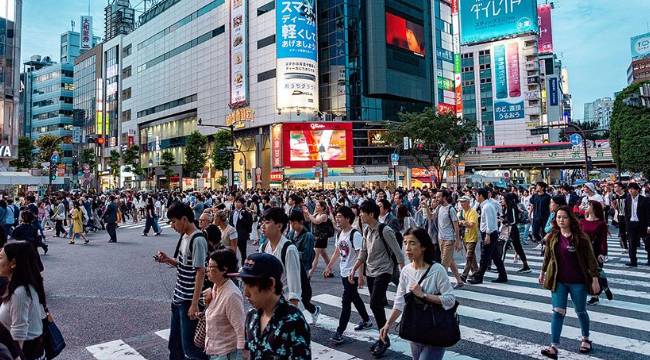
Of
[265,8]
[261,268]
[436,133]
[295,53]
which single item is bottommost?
[261,268]

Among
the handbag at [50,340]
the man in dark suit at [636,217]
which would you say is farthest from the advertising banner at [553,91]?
the handbag at [50,340]

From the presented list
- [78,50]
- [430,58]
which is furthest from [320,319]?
[78,50]

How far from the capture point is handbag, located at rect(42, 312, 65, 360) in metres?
3.60

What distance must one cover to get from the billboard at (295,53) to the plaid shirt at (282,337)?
49.7 m

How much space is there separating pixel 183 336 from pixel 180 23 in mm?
72349

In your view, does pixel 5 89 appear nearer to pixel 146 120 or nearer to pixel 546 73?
pixel 146 120

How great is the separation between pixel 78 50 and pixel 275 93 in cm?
10498

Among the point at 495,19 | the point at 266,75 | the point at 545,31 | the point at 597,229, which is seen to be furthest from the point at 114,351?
the point at 545,31

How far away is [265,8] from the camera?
178 ft

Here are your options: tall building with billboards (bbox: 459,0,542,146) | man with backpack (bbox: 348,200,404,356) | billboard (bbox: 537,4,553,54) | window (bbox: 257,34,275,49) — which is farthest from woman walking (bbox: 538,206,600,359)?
billboard (bbox: 537,4,553,54)

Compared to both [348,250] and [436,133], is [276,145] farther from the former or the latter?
[348,250]

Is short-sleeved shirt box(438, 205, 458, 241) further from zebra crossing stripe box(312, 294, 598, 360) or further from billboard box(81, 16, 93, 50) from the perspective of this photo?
billboard box(81, 16, 93, 50)

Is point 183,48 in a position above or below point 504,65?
below

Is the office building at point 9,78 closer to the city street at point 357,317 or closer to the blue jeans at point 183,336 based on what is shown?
the city street at point 357,317
